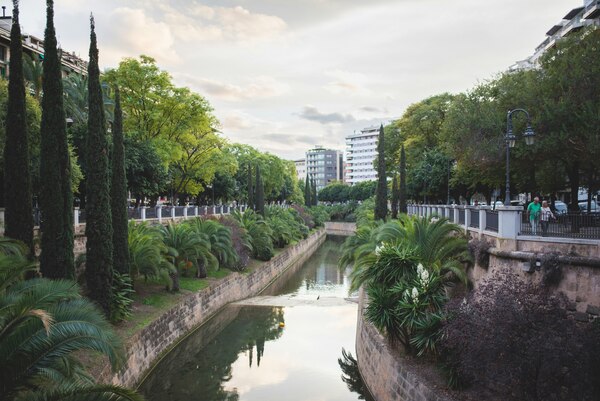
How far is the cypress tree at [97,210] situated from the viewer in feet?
53.2

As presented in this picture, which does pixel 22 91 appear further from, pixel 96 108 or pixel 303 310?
pixel 303 310

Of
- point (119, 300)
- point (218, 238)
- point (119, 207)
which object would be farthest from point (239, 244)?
point (119, 300)

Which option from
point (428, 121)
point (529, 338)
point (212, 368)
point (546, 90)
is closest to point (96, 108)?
point (212, 368)

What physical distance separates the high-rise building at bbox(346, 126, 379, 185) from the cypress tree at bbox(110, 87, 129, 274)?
14580 centimetres

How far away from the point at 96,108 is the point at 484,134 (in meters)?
18.6

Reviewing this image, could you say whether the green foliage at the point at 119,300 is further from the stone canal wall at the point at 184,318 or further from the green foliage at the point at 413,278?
the green foliage at the point at 413,278

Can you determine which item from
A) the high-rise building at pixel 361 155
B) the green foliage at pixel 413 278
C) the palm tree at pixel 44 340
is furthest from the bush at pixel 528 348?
the high-rise building at pixel 361 155

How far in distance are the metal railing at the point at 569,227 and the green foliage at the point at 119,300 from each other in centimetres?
1321

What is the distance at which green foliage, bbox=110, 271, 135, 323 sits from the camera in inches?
651

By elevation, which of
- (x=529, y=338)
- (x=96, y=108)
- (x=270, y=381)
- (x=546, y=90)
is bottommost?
(x=270, y=381)

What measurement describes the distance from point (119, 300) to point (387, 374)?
9554mm

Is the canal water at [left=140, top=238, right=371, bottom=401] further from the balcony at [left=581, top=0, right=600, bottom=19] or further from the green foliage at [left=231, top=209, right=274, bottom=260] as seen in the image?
the balcony at [left=581, top=0, right=600, bottom=19]

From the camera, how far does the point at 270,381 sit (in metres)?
16.9

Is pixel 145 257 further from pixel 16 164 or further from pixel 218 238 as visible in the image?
pixel 218 238
